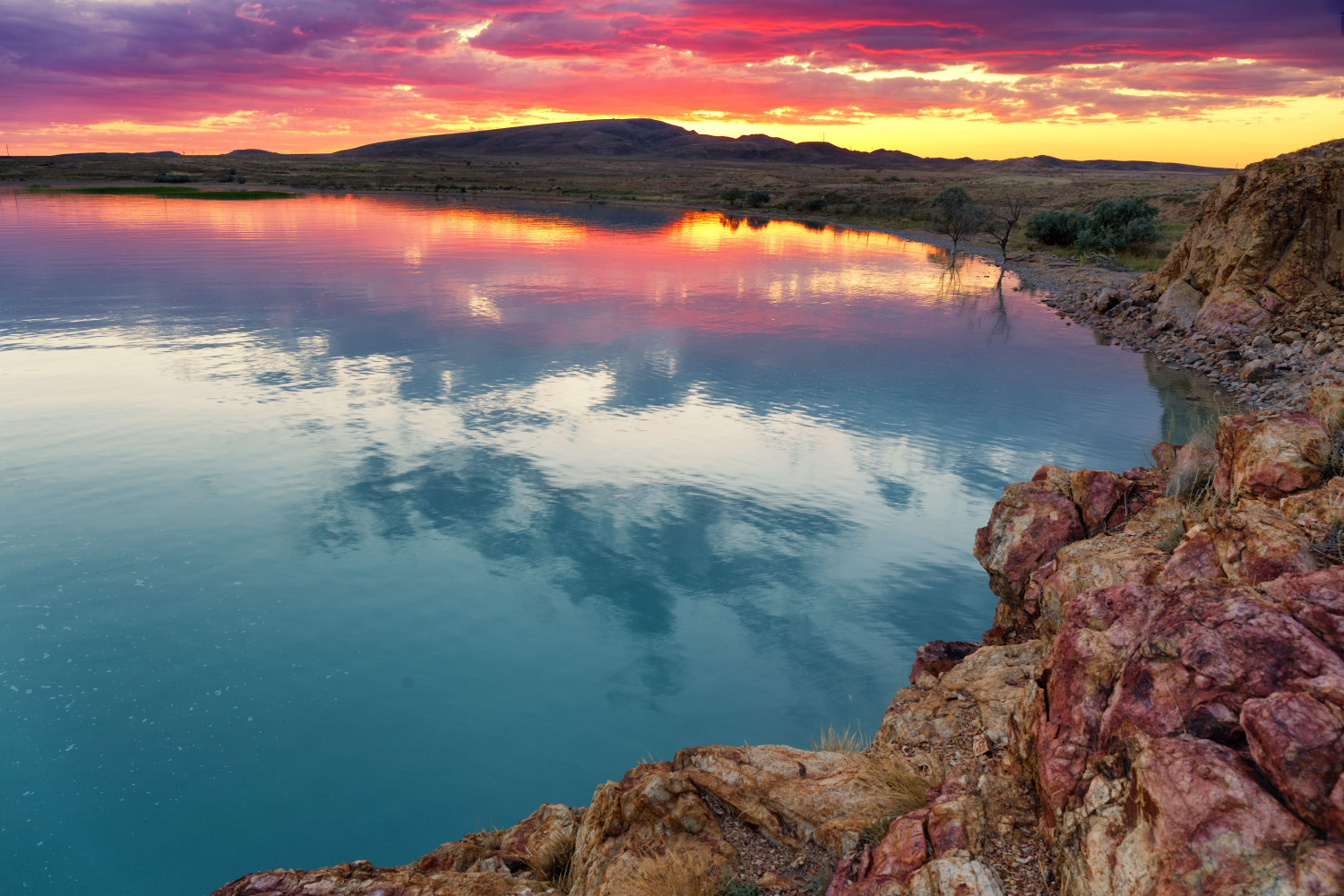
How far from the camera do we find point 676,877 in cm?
391

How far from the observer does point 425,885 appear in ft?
13.7

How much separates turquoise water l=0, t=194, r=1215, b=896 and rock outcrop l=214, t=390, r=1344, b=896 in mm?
2401

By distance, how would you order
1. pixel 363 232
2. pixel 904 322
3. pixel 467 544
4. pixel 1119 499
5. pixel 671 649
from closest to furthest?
pixel 1119 499 < pixel 671 649 < pixel 467 544 < pixel 904 322 < pixel 363 232

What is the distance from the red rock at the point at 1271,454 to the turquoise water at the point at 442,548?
4051 millimetres

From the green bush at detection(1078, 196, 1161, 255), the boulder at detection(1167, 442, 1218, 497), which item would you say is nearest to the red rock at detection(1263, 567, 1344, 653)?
the boulder at detection(1167, 442, 1218, 497)

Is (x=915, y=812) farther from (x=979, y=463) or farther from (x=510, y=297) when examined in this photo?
(x=510, y=297)

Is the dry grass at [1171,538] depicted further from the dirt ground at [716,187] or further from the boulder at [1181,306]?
the dirt ground at [716,187]

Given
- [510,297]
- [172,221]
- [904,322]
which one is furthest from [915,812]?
[172,221]

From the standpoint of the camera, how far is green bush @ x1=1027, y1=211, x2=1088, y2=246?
1715 inches

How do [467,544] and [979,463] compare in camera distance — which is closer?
[467,544]

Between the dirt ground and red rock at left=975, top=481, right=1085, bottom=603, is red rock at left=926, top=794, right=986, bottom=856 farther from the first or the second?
the dirt ground

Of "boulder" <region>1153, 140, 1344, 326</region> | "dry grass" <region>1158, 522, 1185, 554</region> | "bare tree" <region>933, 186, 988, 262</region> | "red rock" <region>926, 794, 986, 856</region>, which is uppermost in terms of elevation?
"bare tree" <region>933, 186, 988, 262</region>

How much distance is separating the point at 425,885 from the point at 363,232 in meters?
45.5

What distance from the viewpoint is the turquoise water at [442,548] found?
6957 millimetres
